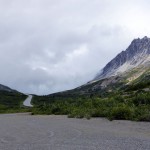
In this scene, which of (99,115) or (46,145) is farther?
(99,115)

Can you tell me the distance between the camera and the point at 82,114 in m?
46.7

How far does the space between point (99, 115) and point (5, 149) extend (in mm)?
25245

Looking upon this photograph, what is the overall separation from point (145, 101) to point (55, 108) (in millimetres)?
23010

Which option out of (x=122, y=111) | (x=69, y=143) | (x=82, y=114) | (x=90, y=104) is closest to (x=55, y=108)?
(x=90, y=104)

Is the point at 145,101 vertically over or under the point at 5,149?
over

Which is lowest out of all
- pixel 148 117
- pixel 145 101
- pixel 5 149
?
pixel 5 149

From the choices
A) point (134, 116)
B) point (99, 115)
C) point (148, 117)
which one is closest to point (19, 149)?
point (148, 117)

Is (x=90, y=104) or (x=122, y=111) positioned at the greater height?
(x=90, y=104)

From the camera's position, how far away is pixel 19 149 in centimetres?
1994

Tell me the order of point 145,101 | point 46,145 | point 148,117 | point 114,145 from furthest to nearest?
1. point 145,101
2. point 148,117
3. point 46,145
4. point 114,145

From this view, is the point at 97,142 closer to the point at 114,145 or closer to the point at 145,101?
the point at 114,145

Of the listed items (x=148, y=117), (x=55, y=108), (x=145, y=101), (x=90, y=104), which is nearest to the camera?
(x=148, y=117)

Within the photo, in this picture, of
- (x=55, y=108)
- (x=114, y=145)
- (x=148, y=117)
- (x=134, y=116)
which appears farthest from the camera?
(x=55, y=108)

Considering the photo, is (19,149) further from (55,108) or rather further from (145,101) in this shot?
(55,108)
